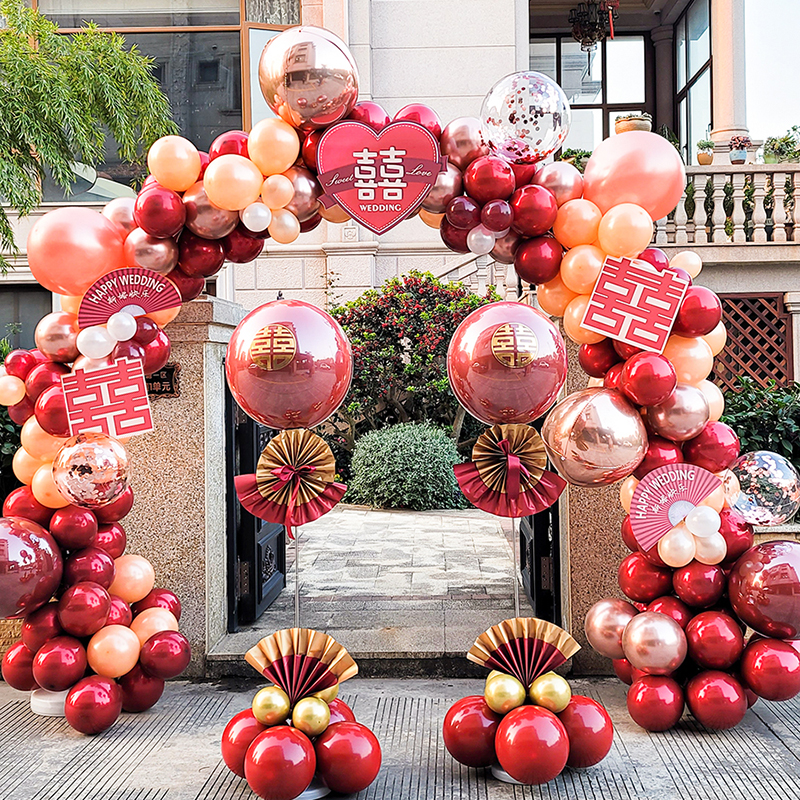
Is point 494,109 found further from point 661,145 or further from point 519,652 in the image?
point 519,652

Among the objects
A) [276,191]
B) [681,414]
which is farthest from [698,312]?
[276,191]

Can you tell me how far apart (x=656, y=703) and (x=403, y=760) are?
112cm

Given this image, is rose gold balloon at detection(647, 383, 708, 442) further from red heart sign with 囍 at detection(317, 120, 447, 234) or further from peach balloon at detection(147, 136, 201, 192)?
peach balloon at detection(147, 136, 201, 192)

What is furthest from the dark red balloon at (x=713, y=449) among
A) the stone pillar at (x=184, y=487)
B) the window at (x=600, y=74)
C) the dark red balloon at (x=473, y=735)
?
the window at (x=600, y=74)

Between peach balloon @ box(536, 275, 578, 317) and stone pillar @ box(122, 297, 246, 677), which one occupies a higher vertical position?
peach balloon @ box(536, 275, 578, 317)

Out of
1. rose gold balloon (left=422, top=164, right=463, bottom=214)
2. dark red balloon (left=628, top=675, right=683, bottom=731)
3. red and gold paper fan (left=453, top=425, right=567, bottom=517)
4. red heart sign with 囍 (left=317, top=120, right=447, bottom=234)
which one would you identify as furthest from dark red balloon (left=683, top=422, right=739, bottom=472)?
red heart sign with 囍 (left=317, top=120, right=447, bottom=234)

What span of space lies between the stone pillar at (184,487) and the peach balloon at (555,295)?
1880 mm

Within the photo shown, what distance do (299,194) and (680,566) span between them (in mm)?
2307

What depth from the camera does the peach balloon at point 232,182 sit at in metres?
3.49

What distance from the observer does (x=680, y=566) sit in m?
3.77

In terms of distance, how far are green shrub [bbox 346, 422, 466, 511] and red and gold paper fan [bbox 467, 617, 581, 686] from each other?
254 inches

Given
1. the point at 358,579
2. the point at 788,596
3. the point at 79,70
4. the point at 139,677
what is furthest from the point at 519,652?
the point at 79,70

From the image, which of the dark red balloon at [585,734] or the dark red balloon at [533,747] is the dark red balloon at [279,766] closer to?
the dark red balloon at [533,747]

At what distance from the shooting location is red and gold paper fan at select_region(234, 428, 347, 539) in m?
3.41
